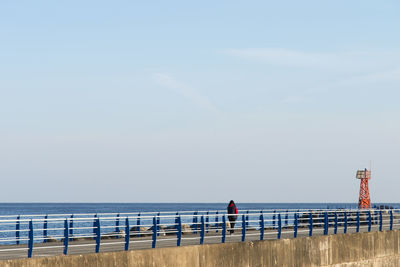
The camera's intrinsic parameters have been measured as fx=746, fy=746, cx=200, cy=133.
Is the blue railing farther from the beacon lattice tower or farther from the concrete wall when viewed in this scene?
the beacon lattice tower

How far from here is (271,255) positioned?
24.6m

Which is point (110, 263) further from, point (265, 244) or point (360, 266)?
point (360, 266)

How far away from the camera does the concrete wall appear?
1820 cm

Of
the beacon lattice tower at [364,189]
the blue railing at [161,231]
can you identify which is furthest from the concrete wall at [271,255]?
the beacon lattice tower at [364,189]

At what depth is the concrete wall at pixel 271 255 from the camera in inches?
717

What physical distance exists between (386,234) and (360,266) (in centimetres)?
365

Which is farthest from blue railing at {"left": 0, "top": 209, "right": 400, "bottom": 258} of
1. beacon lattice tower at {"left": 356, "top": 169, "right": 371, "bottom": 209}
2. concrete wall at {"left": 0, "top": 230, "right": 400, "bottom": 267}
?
beacon lattice tower at {"left": 356, "top": 169, "right": 371, "bottom": 209}

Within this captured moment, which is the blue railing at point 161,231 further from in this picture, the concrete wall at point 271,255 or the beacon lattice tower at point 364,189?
the beacon lattice tower at point 364,189

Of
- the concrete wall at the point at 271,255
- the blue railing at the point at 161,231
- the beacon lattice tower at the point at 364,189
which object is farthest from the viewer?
the beacon lattice tower at the point at 364,189

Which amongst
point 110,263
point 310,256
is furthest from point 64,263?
point 310,256

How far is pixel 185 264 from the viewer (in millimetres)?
20891

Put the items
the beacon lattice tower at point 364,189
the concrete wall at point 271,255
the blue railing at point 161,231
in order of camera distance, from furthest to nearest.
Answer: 1. the beacon lattice tower at point 364,189
2. the blue railing at point 161,231
3. the concrete wall at point 271,255

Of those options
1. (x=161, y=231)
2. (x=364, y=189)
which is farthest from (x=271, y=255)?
(x=364, y=189)

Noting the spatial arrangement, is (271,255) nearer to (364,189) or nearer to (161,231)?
(161,231)
